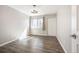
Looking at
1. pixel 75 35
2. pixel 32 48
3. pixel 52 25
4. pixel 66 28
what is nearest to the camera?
pixel 75 35

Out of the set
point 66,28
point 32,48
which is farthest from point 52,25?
point 66,28

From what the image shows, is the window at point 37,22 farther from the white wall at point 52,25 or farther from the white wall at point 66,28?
the white wall at point 66,28

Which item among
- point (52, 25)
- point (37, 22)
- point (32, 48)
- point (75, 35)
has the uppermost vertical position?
point (37, 22)

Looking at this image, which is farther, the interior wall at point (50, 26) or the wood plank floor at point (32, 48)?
the interior wall at point (50, 26)

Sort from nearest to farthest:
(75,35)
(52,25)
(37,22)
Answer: (75,35) < (52,25) < (37,22)

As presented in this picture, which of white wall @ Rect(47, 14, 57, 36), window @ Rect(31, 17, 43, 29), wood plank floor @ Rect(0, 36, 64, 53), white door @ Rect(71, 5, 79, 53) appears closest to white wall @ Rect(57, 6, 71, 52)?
wood plank floor @ Rect(0, 36, 64, 53)

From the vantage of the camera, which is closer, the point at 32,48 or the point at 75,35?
the point at 75,35

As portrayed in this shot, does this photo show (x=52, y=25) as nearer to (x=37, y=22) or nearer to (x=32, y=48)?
(x=37, y=22)

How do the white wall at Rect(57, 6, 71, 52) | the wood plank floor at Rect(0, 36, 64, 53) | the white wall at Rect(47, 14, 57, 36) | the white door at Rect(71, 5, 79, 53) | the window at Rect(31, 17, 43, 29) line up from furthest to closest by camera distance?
the window at Rect(31, 17, 43, 29) → the white wall at Rect(47, 14, 57, 36) → the wood plank floor at Rect(0, 36, 64, 53) → the white wall at Rect(57, 6, 71, 52) → the white door at Rect(71, 5, 79, 53)

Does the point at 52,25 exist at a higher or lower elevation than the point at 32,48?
higher

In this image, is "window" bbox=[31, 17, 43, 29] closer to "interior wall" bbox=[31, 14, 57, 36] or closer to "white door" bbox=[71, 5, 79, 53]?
"interior wall" bbox=[31, 14, 57, 36]

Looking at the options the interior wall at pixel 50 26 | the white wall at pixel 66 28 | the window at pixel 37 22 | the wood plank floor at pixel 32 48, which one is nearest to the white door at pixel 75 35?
the white wall at pixel 66 28

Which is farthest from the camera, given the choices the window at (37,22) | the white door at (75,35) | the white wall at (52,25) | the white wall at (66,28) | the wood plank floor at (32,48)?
the window at (37,22)
